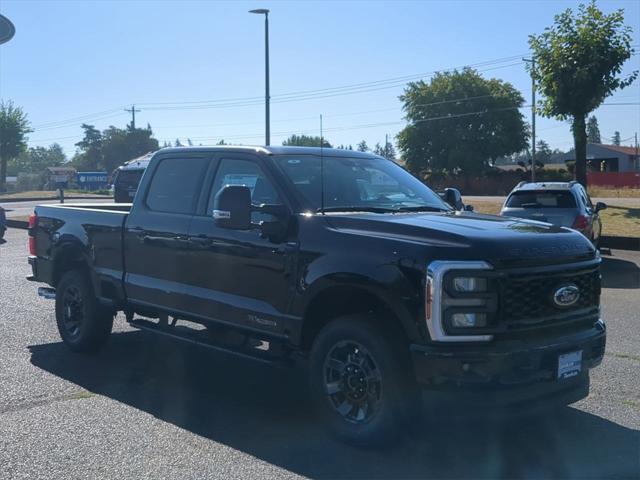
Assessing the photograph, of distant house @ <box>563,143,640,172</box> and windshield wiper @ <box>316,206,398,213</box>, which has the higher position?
distant house @ <box>563,143,640,172</box>

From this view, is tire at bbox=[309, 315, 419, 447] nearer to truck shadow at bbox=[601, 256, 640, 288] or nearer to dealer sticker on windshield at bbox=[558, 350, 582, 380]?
dealer sticker on windshield at bbox=[558, 350, 582, 380]

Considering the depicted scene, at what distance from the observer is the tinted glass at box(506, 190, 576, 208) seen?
14.0 meters

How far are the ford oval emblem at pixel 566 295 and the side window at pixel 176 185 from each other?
317 centimetres

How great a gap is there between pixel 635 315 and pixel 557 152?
164 metres

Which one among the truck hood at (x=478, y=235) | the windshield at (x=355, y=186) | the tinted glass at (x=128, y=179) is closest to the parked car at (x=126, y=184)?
the tinted glass at (x=128, y=179)

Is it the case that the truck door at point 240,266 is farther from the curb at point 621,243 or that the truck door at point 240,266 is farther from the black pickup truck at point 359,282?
the curb at point 621,243

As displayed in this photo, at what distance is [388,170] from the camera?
692cm

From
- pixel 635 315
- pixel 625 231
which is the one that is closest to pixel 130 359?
pixel 635 315

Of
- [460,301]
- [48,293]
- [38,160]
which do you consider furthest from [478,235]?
[38,160]

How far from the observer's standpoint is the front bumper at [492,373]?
15.4 feet

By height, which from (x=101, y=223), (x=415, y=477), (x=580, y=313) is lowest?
(x=415, y=477)

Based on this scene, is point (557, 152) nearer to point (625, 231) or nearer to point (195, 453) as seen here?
point (625, 231)

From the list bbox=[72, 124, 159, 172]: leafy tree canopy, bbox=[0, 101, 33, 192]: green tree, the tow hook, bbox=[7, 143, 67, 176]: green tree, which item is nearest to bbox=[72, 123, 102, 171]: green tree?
bbox=[72, 124, 159, 172]: leafy tree canopy

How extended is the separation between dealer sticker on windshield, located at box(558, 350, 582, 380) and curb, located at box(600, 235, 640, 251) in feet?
43.4
